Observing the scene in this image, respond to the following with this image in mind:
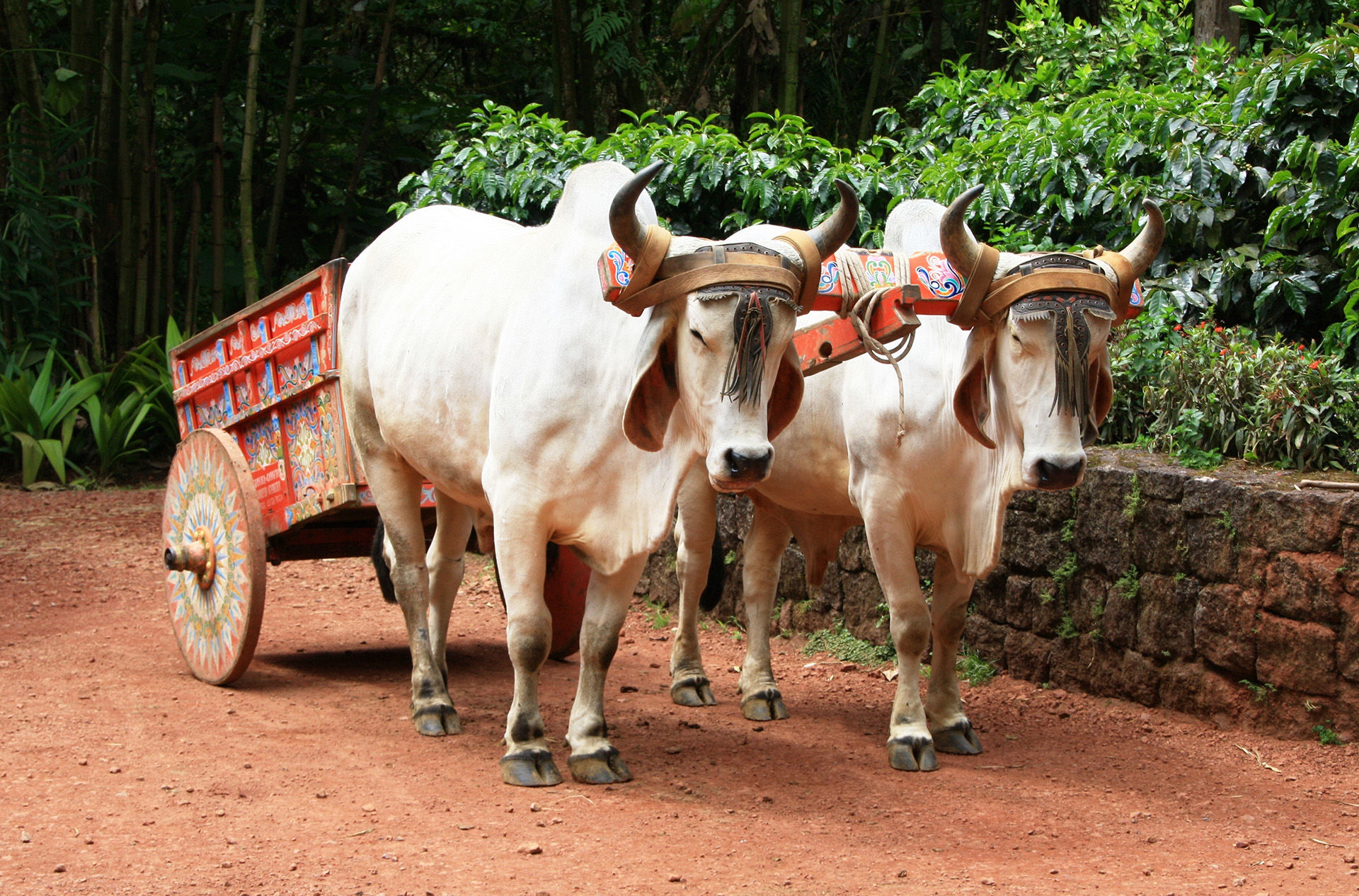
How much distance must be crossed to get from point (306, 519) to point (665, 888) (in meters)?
2.50

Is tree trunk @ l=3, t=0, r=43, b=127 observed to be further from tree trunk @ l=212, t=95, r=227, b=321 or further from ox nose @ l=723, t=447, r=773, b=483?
ox nose @ l=723, t=447, r=773, b=483

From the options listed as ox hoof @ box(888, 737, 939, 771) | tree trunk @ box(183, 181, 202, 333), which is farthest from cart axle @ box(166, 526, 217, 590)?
tree trunk @ box(183, 181, 202, 333)

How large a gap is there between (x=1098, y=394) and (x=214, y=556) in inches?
131

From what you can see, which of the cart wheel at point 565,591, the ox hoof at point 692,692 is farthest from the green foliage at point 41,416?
the ox hoof at point 692,692

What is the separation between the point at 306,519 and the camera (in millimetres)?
5078

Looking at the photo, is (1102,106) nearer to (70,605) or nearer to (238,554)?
(238,554)

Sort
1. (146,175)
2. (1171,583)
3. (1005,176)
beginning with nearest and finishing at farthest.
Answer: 1. (1171,583)
2. (1005,176)
3. (146,175)

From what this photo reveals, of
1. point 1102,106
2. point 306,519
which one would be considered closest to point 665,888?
point 306,519

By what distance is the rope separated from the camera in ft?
13.0

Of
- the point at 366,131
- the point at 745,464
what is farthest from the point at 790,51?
the point at 745,464

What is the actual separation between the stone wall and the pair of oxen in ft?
2.82

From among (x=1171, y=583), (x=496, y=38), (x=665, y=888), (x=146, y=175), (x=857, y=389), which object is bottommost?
(x=665, y=888)

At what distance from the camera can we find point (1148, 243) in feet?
12.8

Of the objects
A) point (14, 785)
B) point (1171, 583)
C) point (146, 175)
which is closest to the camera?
point (14, 785)
